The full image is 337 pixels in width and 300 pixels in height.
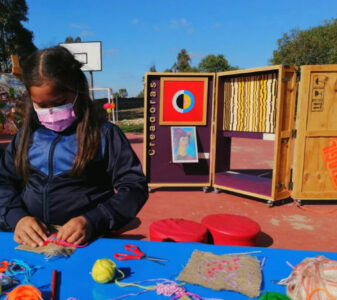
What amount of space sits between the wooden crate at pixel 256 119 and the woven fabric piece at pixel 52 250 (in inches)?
148

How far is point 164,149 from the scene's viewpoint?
5.28 meters

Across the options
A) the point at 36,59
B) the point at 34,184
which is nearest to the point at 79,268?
the point at 34,184

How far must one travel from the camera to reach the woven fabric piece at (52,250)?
1.25 m

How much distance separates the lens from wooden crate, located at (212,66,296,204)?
4.45 metres

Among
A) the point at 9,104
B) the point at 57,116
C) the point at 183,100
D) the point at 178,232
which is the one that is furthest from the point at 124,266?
the point at 9,104

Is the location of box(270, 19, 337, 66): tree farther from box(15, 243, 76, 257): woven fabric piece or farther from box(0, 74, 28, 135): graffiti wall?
box(15, 243, 76, 257): woven fabric piece

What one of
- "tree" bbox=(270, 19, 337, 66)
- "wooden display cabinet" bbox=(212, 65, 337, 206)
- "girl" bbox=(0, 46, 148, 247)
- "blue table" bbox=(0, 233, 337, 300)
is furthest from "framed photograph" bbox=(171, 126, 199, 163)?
"tree" bbox=(270, 19, 337, 66)

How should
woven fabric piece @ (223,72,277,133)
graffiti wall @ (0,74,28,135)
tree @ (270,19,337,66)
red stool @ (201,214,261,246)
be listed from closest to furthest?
red stool @ (201,214,261,246) < woven fabric piece @ (223,72,277,133) < graffiti wall @ (0,74,28,135) < tree @ (270,19,337,66)

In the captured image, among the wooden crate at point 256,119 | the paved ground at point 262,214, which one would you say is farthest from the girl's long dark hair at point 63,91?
the wooden crate at point 256,119

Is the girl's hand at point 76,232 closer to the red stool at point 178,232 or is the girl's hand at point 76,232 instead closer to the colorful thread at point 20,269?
the colorful thread at point 20,269

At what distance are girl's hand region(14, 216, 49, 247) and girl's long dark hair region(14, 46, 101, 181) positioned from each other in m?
0.26

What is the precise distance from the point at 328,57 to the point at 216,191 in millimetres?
32161

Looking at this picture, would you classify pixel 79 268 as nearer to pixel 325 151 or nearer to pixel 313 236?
pixel 313 236

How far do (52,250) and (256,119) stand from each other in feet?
13.5
